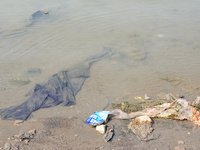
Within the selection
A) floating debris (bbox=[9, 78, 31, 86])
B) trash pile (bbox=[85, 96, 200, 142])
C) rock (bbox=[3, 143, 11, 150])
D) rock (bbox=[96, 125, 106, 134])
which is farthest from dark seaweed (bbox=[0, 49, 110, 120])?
rock (bbox=[96, 125, 106, 134])

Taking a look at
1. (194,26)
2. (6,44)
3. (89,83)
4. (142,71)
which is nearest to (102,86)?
(89,83)

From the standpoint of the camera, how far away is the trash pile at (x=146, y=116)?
4.11 metres

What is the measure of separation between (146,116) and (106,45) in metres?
3.66

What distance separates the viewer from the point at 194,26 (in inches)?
342

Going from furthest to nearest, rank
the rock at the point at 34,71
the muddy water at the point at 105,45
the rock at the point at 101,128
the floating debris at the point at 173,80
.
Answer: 1. the rock at the point at 34,71
2. the floating debris at the point at 173,80
3. the muddy water at the point at 105,45
4. the rock at the point at 101,128

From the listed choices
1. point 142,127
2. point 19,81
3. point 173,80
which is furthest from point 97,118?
point 173,80

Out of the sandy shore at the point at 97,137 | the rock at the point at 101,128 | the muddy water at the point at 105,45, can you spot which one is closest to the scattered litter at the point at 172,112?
the sandy shore at the point at 97,137

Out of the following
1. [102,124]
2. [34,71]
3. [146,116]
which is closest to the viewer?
[102,124]

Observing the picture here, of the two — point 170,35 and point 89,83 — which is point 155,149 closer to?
point 89,83

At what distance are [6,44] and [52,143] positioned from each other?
4.72 m

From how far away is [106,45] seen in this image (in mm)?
7508

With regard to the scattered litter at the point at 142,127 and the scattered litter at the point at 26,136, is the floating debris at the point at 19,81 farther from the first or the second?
the scattered litter at the point at 142,127

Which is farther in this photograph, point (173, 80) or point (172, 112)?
point (173, 80)

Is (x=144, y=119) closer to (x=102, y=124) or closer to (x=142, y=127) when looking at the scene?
(x=142, y=127)
